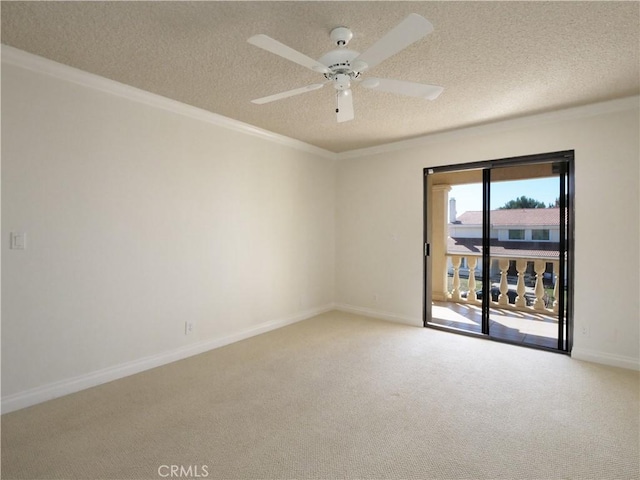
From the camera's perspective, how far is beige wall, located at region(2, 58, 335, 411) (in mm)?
2375

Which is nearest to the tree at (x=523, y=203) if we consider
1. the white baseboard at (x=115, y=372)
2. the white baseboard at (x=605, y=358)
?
the white baseboard at (x=605, y=358)

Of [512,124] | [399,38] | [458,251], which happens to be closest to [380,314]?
[458,251]

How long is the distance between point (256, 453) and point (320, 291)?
318 cm

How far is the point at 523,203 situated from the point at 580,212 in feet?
1.78

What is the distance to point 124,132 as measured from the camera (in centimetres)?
287

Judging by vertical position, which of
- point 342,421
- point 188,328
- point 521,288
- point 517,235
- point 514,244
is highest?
point 517,235

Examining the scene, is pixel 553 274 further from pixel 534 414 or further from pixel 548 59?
pixel 548 59

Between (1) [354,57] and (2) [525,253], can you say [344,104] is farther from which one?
(2) [525,253]

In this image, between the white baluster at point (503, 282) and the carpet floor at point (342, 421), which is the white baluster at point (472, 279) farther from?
the carpet floor at point (342, 421)

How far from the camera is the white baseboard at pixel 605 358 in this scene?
3.07m

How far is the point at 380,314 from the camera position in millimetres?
4793

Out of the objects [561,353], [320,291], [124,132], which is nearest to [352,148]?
[320,291]

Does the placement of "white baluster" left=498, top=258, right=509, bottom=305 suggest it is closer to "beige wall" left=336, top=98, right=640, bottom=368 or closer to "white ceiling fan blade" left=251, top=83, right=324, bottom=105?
"beige wall" left=336, top=98, right=640, bottom=368

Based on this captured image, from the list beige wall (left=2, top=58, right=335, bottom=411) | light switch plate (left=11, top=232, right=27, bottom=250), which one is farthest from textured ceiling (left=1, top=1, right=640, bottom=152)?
light switch plate (left=11, top=232, right=27, bottom=250)
